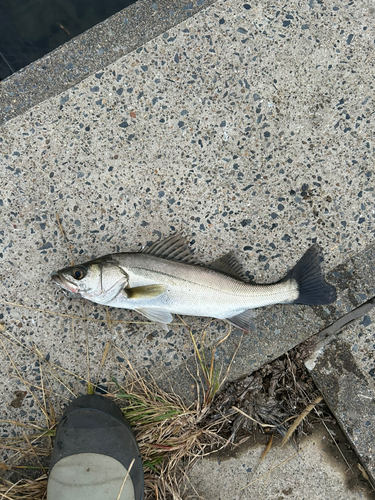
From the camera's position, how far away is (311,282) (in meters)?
2.98

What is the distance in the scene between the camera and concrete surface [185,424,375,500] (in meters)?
3.10

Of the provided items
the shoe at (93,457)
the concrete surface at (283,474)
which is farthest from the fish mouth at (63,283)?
the concrete surface at (283,474)

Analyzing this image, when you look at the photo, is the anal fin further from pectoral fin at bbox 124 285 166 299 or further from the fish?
pectoral fin at bbox 124 285 166 299

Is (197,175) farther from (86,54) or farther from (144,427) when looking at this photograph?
(144,427)

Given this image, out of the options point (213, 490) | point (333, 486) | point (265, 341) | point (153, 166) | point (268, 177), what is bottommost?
point (333, 486)

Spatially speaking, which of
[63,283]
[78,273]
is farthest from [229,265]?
[63,283]

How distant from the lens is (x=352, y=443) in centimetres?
307

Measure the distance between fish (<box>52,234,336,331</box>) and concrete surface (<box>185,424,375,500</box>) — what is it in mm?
1241

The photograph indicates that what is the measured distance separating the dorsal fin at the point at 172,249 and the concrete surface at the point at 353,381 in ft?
5.24

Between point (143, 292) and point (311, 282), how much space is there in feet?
4.81

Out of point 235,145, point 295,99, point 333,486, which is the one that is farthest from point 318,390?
point 295,99

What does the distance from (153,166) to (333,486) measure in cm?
338

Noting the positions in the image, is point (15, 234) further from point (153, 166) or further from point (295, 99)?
point (295, 99)

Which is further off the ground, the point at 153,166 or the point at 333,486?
the point at 153,166
